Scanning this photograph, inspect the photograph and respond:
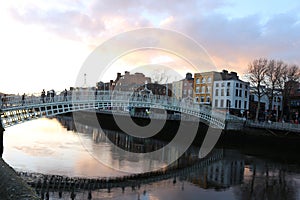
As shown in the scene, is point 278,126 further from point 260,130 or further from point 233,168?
point 233,168

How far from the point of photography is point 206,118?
26.5m

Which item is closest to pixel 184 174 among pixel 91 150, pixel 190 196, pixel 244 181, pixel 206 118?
pixel 244 181

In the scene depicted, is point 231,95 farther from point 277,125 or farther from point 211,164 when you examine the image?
point 211,164

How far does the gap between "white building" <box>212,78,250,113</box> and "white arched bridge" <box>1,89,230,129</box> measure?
39.9 ft

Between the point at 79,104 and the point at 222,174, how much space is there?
31.0ft

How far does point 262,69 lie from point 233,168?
1878 cm

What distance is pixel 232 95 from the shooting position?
39062 mm

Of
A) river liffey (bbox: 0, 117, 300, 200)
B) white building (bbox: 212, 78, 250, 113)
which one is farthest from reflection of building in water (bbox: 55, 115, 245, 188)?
white building (bbox: 212, 78, 250, 113)

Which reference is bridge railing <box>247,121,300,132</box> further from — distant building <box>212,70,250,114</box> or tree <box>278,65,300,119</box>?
distant building <box>212,70,250,114</box>

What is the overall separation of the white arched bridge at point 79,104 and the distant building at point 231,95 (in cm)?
1214

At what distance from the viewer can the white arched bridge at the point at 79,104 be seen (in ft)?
50.8

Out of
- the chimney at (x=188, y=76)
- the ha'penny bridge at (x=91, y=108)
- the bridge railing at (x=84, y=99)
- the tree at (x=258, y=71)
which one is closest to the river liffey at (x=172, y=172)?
the ha'penny bridge at (x=91, y=108)

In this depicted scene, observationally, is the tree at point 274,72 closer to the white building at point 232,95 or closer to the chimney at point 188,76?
the white building at point 232,95

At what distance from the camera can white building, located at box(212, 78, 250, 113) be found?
39.1 metres
